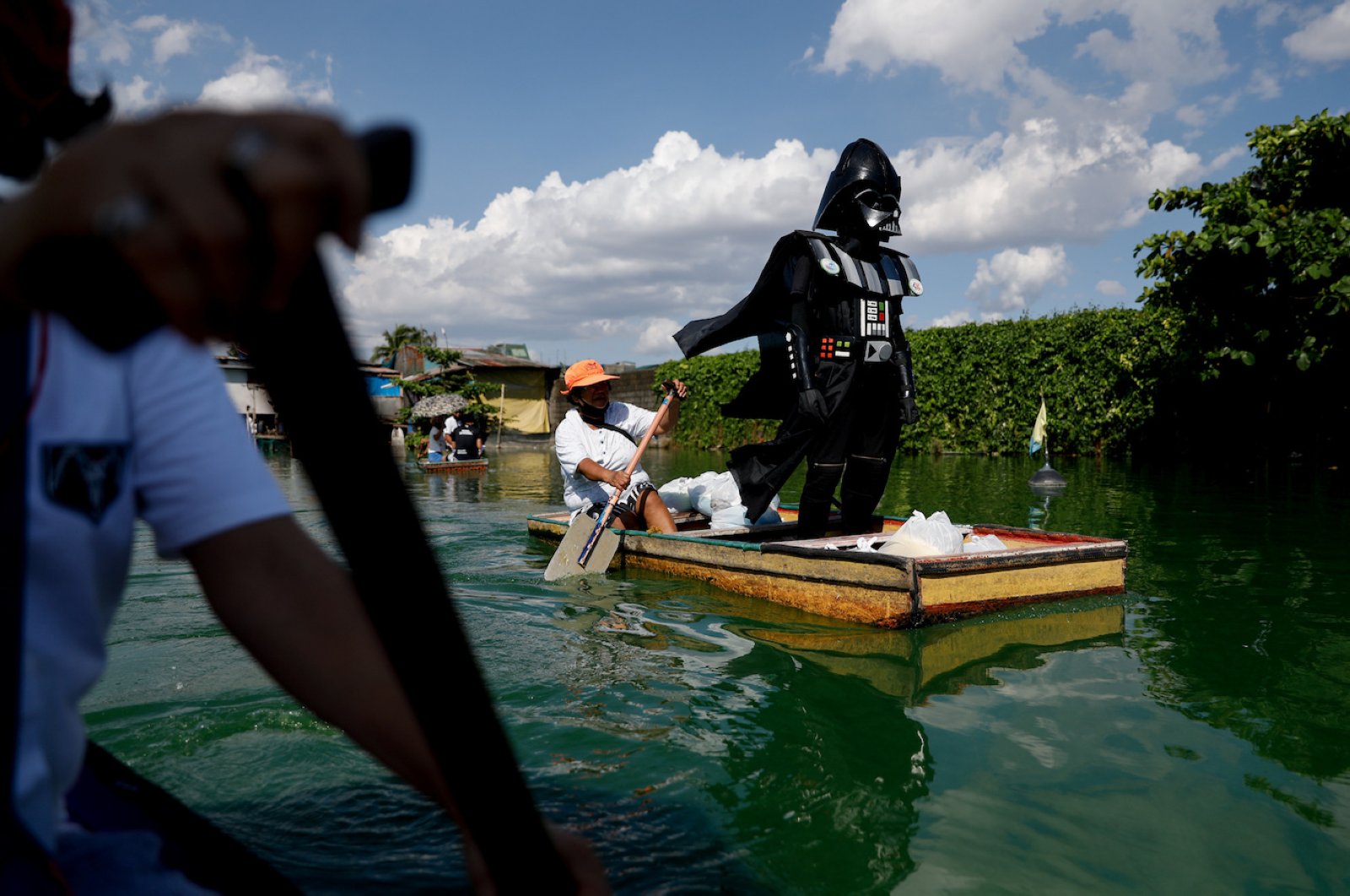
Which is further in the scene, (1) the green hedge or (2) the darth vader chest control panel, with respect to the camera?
(1) the green hedge

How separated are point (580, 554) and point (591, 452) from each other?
121cm

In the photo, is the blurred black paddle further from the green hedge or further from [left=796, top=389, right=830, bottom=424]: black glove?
the green hedge

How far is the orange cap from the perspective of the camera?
24.2 feet

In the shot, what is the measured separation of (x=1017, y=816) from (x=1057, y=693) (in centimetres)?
124

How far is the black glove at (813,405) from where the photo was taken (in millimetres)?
5910

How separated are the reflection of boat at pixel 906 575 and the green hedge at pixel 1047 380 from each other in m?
10.7

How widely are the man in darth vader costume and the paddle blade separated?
1.03 metres

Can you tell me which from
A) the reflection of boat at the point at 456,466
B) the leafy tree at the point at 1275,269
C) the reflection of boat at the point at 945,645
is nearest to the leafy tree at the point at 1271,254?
the leafy tree at the point at 1275,269

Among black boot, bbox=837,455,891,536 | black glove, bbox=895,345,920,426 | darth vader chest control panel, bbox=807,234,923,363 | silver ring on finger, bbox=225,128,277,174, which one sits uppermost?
darth vader chest control panel, bbox=807,234,923,363

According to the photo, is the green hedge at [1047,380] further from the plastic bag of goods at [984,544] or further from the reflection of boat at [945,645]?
the reflection of boat at [945,645]

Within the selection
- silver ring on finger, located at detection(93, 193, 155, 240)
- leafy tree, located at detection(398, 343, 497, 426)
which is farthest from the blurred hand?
leafy tree, located at detection(398, 343, 497, 426)

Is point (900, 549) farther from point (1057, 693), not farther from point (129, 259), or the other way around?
point (129, 259)

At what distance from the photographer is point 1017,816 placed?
9.05ft

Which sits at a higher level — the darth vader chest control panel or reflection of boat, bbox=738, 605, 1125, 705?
the darth vader chest control panel
